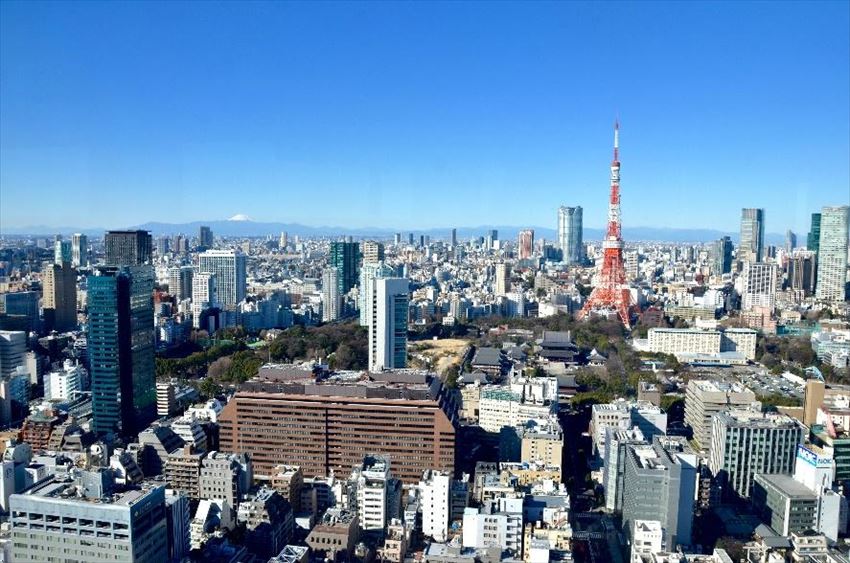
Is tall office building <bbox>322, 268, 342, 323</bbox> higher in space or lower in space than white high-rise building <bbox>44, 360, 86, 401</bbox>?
higher

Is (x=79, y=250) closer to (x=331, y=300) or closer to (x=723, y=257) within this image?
(x=331, y=300)

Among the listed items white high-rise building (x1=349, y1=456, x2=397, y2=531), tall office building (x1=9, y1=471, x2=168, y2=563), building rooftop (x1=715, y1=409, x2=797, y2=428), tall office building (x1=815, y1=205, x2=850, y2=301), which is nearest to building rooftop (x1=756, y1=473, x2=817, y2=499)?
building rooftop (x1=715, y1=409, x2=797, y2=428)

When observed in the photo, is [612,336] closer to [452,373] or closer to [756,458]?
[452,373]

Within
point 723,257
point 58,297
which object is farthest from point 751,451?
point 723,257

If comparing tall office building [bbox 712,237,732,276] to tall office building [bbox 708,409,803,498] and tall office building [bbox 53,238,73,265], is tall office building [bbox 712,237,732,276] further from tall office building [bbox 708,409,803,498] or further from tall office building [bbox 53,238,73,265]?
tall office building [bbox 53,238,73,265]

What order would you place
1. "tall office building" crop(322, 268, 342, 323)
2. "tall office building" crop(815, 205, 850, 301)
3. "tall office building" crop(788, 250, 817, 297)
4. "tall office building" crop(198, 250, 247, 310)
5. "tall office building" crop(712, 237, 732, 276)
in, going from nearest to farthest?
"tall office building" crop(322, 268, 342, 323) → "tall office building" crop(198, 250, 247, 310) → "tall office building" crop(815, 205, 850, 301) → "tall office building" crop(788, 250, 817, 297) → "tall office building" crop(712, 237, 732, 276)

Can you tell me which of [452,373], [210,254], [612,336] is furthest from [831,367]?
[210,254]

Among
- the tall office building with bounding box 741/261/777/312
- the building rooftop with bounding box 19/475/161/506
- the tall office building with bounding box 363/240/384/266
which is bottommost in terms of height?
the building rooftop with bounding box 19/475/161/506
